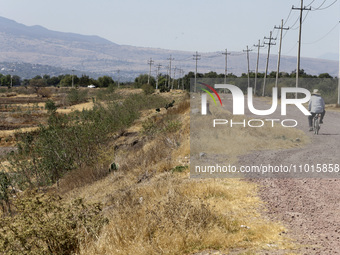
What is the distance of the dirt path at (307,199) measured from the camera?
6184mm

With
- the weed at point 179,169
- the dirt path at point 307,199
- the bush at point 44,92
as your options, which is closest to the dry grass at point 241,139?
the dirt path at point 307,199

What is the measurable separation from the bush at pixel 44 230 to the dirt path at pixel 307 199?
3.07 metres

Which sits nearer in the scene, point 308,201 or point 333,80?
point 308,201

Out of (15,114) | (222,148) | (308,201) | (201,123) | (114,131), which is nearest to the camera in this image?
(308,201)

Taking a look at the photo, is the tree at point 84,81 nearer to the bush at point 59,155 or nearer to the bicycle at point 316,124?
the bush at point 59,155

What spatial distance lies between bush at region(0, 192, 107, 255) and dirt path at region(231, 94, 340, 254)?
3.07 meters

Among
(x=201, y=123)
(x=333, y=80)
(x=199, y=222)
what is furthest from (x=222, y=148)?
(x=333, y=80)

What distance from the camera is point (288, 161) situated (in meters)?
11.5

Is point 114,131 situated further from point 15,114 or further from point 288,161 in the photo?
point 15,114

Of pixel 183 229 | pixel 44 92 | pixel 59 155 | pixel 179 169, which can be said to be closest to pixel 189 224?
pixel 183 229

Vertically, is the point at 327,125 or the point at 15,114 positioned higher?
the point at 327,125

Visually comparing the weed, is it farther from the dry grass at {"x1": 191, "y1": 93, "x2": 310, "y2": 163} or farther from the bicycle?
the bicycle

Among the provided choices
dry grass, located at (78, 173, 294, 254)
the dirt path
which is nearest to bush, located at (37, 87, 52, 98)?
the dirt path

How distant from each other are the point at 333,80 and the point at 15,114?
1758 inches
